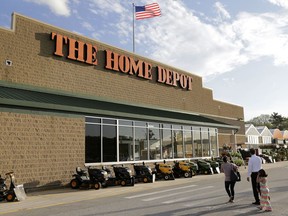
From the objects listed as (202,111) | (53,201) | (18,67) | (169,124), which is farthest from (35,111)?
(202,111)

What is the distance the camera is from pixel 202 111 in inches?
1526

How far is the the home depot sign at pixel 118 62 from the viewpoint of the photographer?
75.0 feet

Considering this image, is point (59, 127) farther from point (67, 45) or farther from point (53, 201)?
point (67, 45)

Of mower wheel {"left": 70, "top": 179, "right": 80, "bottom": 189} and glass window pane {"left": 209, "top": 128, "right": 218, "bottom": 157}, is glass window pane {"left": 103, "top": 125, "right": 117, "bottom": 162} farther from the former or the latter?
glass window pane {"left": 209, "top": 128, "right": 218, "bottom": 157}

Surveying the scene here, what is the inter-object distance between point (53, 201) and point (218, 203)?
22.0ft

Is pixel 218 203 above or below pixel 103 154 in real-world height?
below

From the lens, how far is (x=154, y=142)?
25.9m

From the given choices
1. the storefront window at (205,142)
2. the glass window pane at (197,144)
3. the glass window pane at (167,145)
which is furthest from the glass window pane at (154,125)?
the storefront window at (205,142)

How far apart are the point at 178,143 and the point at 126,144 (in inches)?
266

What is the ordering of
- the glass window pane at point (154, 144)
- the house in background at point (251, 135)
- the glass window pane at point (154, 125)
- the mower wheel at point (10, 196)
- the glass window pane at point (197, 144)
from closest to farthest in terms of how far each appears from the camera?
the mower wheel at point (10, 196) < the glass window pane at point (154, 125) < the glass window pane at point (154, 144) < the glass window pane at point (197, 144) < the house in background at point (251, 135)

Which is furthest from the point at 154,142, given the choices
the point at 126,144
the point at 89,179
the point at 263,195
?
the point at 263,195

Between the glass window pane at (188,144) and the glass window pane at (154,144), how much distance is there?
12.8ft

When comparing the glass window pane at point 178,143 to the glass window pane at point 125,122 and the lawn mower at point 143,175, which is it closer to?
the glass window pane at point 125,122

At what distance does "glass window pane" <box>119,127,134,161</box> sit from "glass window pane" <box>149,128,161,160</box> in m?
2.32
